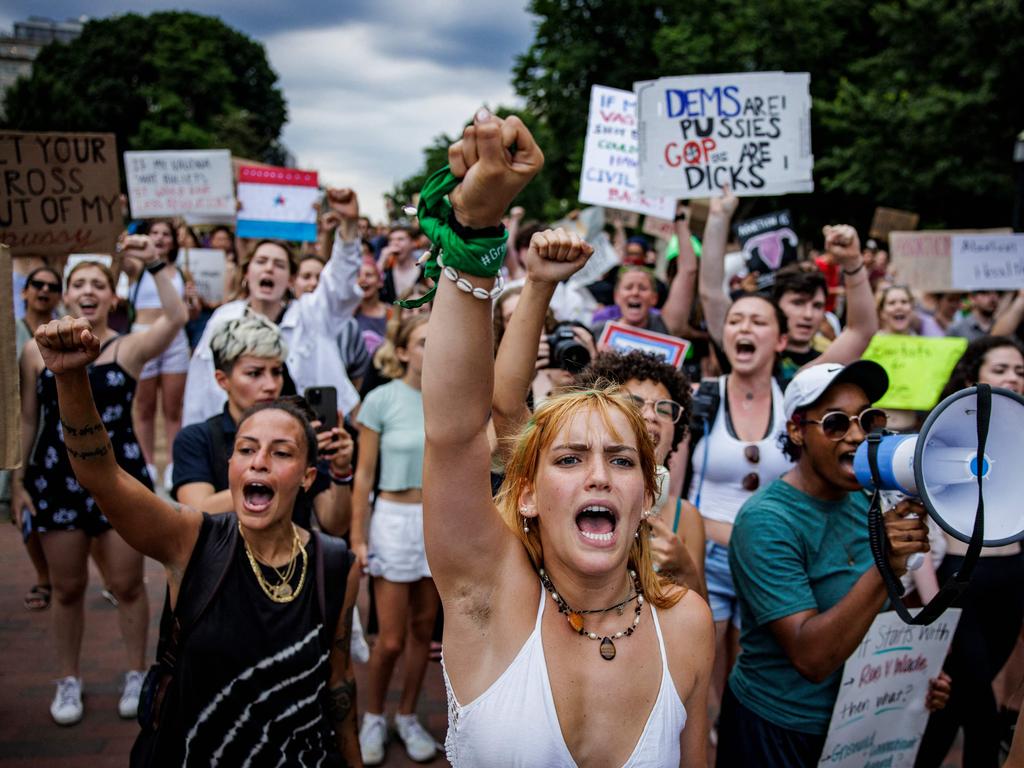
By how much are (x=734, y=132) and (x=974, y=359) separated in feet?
6.72

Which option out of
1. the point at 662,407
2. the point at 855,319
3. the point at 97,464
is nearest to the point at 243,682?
the point at 97,464

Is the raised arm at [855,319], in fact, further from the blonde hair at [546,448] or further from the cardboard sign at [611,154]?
the cardboard sign at [611,154]

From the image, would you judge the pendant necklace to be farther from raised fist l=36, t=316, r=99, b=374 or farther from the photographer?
the photographer

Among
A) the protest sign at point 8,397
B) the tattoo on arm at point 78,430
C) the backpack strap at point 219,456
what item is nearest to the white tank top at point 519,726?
the tattoo on arm at point 78,430

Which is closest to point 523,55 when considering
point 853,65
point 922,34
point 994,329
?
point 853,65

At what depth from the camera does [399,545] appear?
3.74 m

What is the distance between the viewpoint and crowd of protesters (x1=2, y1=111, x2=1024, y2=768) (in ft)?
5.22

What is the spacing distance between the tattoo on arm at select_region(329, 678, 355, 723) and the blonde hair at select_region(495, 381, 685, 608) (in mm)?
1085

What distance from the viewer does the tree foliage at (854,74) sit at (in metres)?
19.2

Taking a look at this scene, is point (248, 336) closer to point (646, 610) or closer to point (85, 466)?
point (85, 466)

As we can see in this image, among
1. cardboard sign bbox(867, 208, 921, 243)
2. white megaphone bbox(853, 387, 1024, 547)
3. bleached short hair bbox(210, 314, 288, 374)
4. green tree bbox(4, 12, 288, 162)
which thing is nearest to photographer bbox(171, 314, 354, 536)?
bleached short hair bbox(210, 314, 288, 374)

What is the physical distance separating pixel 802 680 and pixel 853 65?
23727 millimetres

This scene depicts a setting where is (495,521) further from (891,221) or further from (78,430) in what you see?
(891,221)

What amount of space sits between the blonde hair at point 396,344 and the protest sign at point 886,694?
224cm
